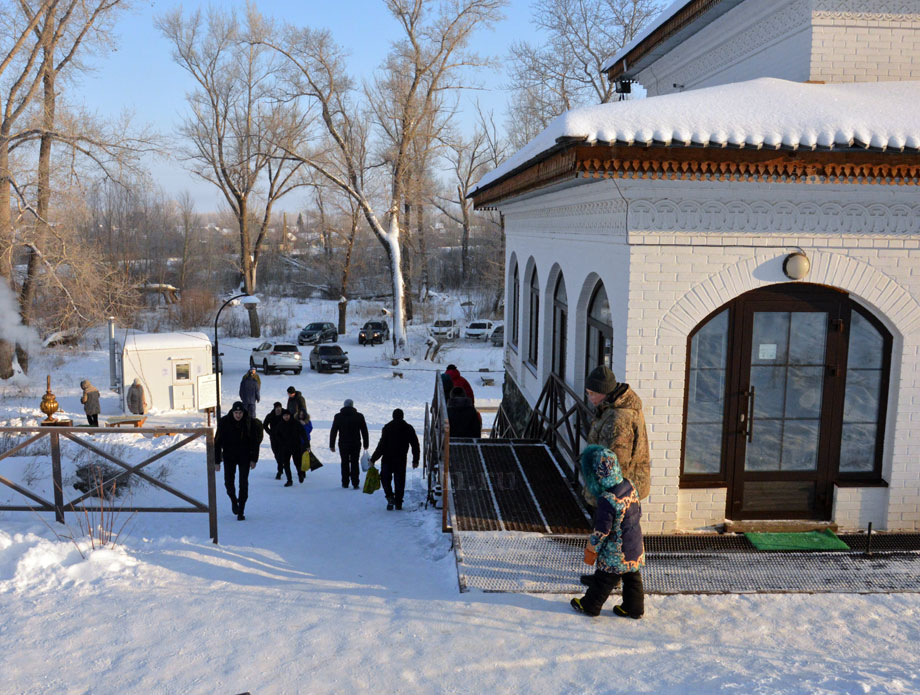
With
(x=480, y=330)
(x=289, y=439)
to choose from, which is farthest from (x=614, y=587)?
(x=480, y=330)

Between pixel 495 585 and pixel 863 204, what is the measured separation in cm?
424

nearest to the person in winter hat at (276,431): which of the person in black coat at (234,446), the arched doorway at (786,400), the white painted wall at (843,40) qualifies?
the person in black coat at (234,446)

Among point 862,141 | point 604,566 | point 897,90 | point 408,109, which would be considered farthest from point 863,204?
point 408,109

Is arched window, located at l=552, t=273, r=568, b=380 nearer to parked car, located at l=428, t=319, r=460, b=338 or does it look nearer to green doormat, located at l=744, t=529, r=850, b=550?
green doormat, located at l=744, t=529, r=850, b=550

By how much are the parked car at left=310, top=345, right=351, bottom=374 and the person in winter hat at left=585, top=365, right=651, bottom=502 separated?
81.2 feet

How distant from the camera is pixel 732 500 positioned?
705cm

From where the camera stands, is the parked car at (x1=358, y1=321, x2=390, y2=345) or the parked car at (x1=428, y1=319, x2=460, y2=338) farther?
the parked car at (x1=428, y1=319, x2=460, y2=338)

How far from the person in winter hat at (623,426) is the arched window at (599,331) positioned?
5.98 feet

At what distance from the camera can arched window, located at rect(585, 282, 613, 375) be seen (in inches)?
312

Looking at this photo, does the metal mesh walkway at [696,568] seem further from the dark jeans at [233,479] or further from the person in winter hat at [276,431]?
the person in winter hat at [276,431]

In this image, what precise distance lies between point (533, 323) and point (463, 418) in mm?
2429

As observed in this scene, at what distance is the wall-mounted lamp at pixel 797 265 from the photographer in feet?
21.2

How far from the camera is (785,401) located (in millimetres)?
6949

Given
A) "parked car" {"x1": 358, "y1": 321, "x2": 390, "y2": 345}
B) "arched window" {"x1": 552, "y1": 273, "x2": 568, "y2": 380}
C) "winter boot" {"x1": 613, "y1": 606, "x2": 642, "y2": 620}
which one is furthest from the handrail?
"parked car" {"x1": 358, "y1": 321, "x2": 390, "y2": 345}
